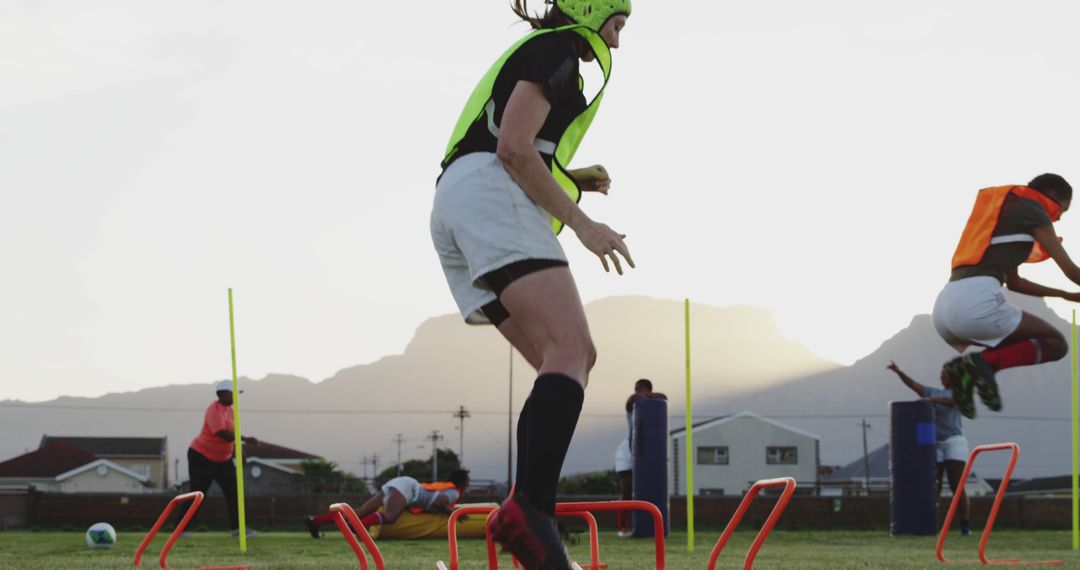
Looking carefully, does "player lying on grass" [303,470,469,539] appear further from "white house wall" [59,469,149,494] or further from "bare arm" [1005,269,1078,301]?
"white house wall" [59,469,149,494]

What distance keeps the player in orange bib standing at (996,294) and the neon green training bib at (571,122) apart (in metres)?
2.99

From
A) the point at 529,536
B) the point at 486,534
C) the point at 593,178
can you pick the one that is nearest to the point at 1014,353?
the point at 593,178

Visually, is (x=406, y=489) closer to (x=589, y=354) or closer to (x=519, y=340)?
(x=519, y=340)

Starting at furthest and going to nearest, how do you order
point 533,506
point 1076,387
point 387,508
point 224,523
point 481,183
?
point 224,523
point 387,508
point 1076,387
point 481,183
point 533,506

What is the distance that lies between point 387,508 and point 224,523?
1710 centimetres

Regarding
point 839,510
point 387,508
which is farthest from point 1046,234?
point 839,510

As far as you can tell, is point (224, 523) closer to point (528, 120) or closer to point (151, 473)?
point (528, 120)

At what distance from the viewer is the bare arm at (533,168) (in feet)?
10.9

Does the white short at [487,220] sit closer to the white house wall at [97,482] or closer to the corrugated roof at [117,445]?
the white house wall at [97,482]

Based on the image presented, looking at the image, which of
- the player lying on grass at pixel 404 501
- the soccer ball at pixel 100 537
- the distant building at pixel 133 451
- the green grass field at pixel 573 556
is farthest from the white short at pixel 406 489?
the distant building at pixel 133 451

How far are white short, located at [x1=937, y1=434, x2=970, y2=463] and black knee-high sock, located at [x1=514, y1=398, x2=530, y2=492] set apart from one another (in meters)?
11.2

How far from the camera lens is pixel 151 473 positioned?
102 metres

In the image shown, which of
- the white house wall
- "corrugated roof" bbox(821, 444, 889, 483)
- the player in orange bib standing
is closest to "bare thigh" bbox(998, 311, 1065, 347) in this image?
the player in orange bib standing

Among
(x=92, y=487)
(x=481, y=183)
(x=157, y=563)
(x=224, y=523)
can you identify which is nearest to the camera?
(x=481, y=183)
